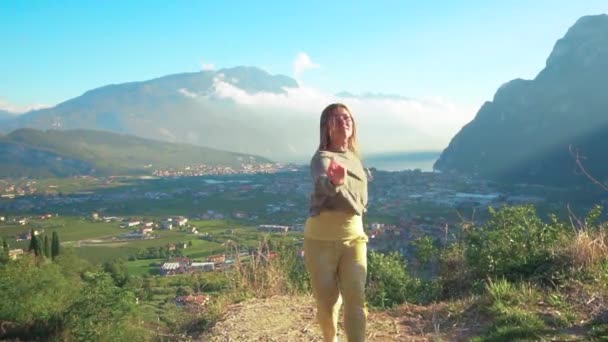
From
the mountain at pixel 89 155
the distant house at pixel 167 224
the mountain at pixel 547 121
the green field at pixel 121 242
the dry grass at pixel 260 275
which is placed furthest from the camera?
the mountain at pixel 89 155

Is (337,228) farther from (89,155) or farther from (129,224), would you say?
(89,155)

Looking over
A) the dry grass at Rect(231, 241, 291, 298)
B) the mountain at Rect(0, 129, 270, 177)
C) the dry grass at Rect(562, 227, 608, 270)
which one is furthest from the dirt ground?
the mountain at Rect(0, 129, 270, 177)

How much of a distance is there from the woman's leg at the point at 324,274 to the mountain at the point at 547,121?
4164 cm

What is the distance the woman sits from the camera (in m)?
2.80

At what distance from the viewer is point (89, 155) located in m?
94.4

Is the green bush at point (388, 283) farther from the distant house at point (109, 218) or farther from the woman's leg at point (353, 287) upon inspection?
the distant house at point (109, 218)

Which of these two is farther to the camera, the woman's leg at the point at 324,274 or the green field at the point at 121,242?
the green field at the point at 121,242

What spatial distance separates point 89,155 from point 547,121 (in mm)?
77297

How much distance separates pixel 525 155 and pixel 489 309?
174 feet

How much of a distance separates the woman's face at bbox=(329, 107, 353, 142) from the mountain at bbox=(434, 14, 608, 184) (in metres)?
41.6

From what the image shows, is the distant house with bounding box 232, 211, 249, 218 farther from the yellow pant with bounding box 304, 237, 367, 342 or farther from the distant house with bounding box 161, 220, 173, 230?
the yellow pant with bounding box 304, 237, 367, 342

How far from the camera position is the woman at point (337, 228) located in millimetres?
2805

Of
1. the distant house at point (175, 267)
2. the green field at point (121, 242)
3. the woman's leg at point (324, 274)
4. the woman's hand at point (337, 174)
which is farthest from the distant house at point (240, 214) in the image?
the woman's hand at point (337, 174)

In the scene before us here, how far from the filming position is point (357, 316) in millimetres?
2867
